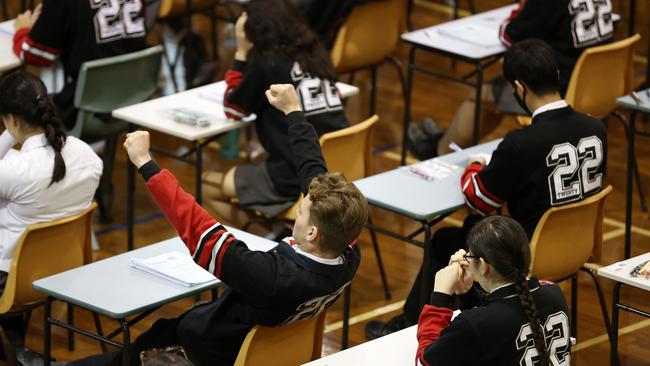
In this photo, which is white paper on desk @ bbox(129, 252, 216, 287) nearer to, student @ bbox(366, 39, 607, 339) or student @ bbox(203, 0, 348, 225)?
student @ bbox(366, 39, 607, 339)

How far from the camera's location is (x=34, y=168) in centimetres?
439

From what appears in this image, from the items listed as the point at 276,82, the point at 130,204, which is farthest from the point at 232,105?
the point at 130,204

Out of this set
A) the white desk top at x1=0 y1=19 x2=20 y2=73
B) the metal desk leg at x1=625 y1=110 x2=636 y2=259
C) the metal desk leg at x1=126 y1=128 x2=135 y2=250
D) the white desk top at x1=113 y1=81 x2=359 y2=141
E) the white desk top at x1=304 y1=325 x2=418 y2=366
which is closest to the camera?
the white desk top at x1=304 y1=325 x2=418 y2=366

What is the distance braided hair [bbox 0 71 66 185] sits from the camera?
4.43 m

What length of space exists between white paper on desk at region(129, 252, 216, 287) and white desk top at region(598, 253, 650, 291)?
125 centimetres

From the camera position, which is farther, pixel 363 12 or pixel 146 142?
pixel 363 12

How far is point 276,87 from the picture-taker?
4016mm

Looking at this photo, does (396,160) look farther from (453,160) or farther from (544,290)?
(544,290)

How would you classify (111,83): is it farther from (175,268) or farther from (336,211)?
(336,211)

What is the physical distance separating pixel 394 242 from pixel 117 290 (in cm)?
230

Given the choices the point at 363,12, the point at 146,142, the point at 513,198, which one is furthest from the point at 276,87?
the point at 363,12

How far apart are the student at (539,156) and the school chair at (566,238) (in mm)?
60

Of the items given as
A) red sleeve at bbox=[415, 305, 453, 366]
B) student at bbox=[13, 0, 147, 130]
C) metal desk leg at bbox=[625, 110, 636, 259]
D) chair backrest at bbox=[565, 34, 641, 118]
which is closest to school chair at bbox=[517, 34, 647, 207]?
chair backrest at bbox=[565, 34, 641, 118]

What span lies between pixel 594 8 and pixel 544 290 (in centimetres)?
300
